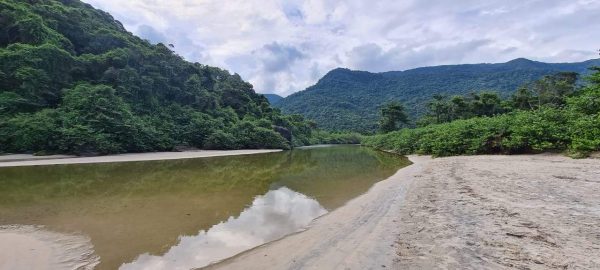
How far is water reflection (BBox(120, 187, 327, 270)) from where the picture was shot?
19.5 ft

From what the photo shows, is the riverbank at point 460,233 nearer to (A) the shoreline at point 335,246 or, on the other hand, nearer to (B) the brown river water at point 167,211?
(A) the shoreline at point 335,246

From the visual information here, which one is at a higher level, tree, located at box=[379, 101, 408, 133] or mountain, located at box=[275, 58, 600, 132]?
mountain, located at box=[275, 58, 600, 132]

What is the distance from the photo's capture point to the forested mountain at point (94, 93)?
104 feet

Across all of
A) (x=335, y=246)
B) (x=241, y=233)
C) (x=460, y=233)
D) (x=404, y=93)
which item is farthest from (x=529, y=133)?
(x=404, y=93)

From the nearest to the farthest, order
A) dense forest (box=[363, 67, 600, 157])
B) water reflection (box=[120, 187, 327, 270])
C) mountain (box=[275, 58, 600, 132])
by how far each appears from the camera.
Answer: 1. water reflection (box=[120, 187, 327, 270])
2. dense forest (box=[363, 67, 600, 157])
3. mountain (box=[275, 58, 600, 132])

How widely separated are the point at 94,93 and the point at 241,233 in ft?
123

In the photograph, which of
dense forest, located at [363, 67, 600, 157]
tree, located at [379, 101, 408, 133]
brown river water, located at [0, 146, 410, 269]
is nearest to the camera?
brown river water, located at [0, 146, 410, 269]

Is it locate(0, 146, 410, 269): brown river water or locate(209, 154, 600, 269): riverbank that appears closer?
locate(209, 154, 600, 269): riverbank

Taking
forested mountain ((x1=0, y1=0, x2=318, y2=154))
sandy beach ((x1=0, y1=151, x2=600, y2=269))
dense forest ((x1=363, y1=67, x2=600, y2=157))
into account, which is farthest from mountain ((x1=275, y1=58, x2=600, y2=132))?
sandy beach ((x1=0, y1=151, x2=600, y2=269))

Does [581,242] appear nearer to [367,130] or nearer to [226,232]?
[226,232]

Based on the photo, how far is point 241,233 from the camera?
772 centimetres

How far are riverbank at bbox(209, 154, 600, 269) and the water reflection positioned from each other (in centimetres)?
56

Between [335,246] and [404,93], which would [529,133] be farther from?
[404,93]

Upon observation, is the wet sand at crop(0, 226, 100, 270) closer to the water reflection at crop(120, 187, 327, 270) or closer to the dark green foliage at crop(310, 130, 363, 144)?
the water reflection at crop(120, 187, 327, 270)
